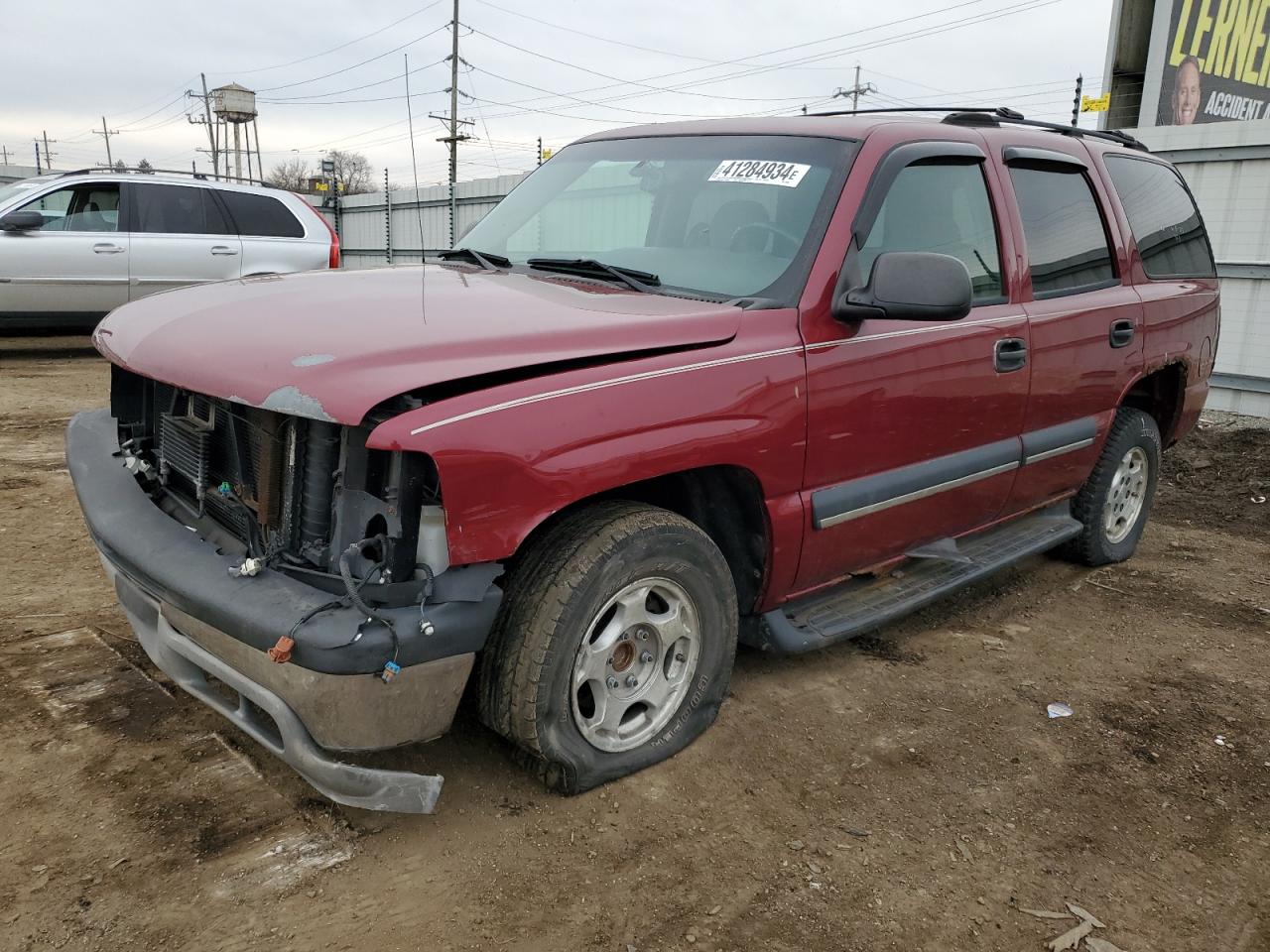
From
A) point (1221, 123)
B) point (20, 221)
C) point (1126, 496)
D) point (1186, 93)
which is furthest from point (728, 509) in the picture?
point (1186, 93)

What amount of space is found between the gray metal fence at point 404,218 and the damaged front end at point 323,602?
1549 cm

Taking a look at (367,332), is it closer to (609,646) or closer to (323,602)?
(323,602)

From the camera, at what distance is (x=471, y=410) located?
7.15 feet

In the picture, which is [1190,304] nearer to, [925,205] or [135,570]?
[925,205]

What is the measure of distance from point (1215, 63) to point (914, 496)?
36.9 feet

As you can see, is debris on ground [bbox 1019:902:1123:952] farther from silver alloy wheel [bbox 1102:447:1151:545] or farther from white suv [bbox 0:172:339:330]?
white suv [bbox 0:172:339:330]

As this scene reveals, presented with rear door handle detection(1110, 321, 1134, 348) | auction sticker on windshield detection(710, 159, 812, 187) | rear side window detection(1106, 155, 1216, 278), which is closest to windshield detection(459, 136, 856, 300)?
auction sticker on windshield detection(710, 159, 812, 187)

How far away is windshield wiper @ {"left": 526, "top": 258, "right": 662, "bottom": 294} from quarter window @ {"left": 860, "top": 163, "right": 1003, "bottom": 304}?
2.27 ft

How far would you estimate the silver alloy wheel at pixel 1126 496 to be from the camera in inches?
191

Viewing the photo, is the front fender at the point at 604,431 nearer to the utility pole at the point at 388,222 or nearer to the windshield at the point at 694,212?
the windshield at the point at 694,212

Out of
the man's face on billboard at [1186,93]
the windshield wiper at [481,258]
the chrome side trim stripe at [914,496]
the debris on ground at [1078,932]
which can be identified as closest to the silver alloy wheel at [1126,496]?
the chrome side trim stripe at [914,496]

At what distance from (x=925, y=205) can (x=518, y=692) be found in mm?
2221

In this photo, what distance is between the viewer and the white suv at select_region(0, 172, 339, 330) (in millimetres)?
9203

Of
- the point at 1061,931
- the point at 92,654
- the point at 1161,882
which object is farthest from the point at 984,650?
the point at 92,654
